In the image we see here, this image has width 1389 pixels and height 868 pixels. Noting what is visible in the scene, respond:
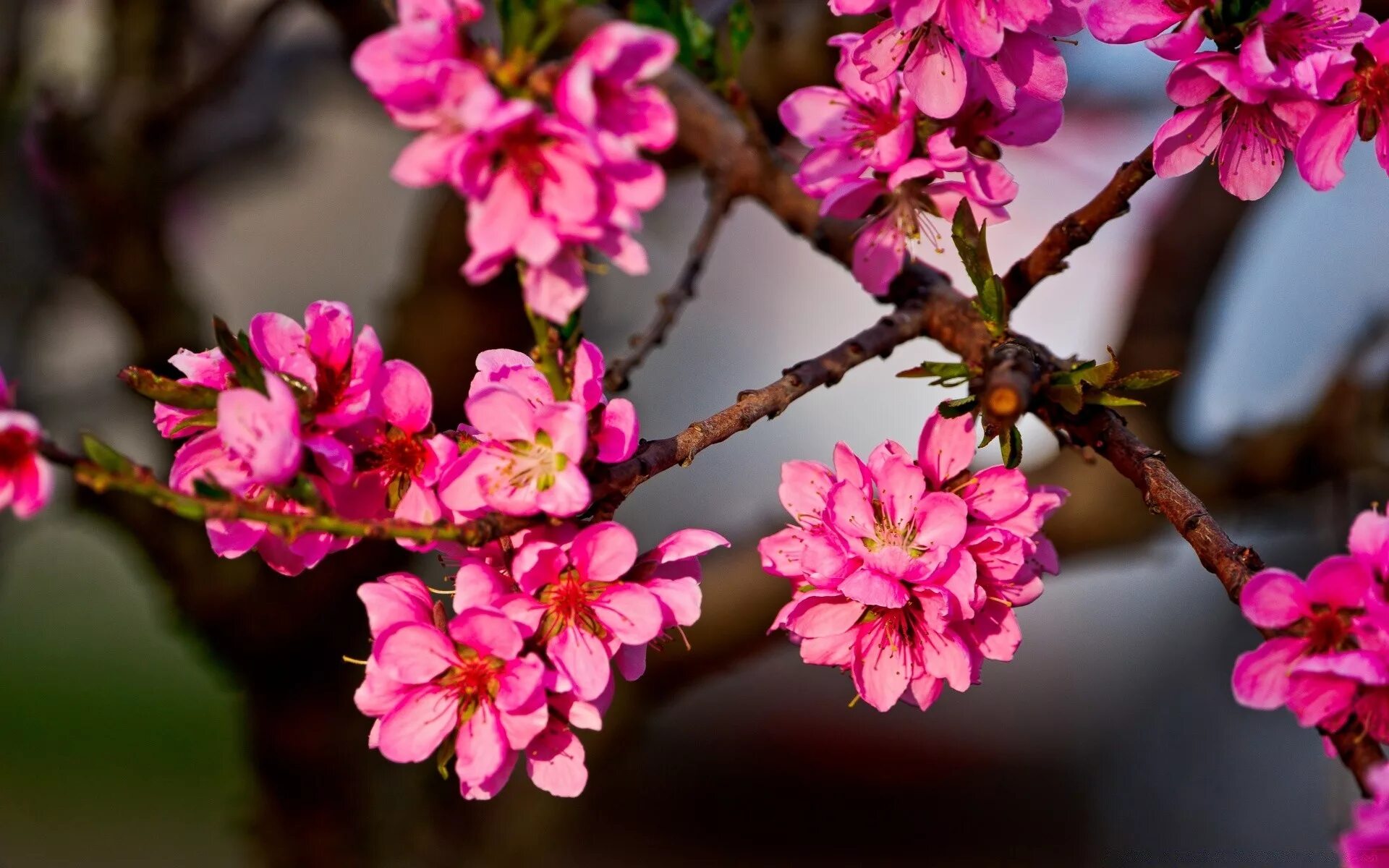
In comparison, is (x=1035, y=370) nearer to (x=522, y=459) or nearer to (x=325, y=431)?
(x=522, y=459)

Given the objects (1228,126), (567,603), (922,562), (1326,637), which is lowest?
(567,603)

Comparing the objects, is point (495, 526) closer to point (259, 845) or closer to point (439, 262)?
point (439, 262)

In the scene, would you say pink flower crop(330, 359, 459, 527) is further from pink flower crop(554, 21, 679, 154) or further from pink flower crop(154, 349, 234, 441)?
pink flower crop(554, 21, 679, 154)

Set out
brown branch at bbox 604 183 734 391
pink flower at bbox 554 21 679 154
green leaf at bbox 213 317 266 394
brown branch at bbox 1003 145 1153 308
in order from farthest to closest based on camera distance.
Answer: brown branch at bbox 604 183 734 391, brown branch at bbox 1003 145 1153 308, green leaf at bbox 213 317 266 394, pink flower at bbox 554 21 679 154

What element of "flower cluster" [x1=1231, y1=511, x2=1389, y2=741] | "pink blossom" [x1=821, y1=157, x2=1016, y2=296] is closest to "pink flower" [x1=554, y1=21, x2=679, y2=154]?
"pink blossom" [x1=821, y1=157, x2=1016, y2=296]

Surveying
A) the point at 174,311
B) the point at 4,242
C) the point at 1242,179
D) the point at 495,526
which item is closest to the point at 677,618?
the point at 495,526

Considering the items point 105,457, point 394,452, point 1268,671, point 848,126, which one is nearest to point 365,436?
point 394,452
